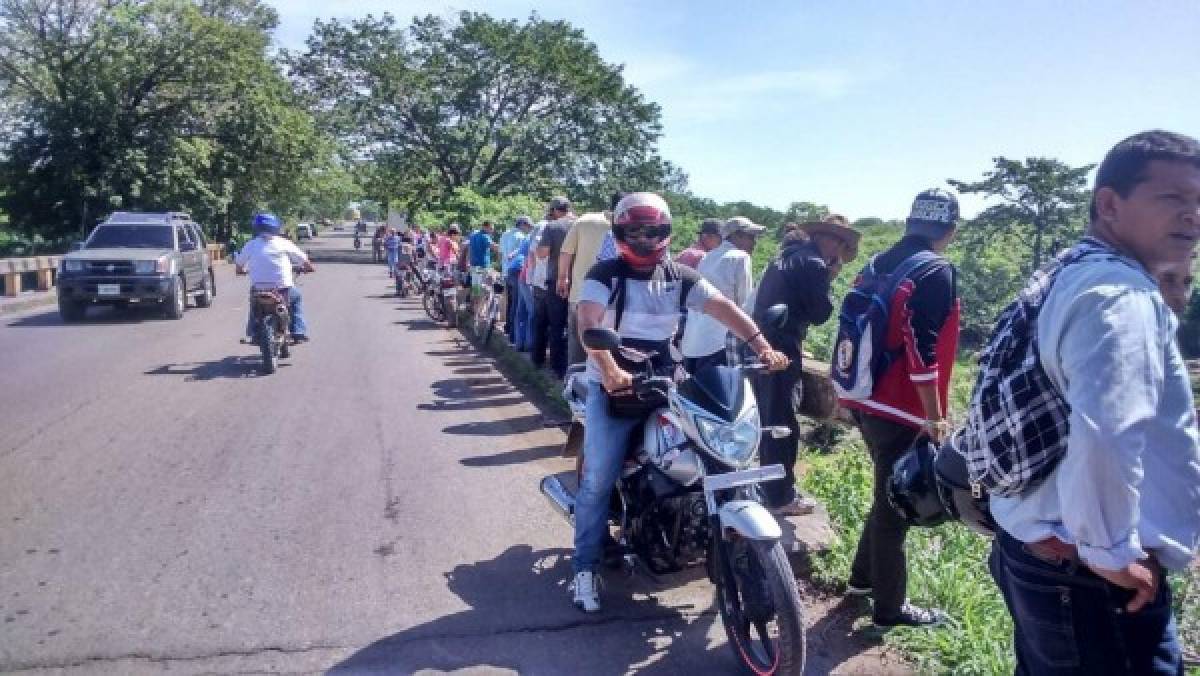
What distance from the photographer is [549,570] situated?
491 cm

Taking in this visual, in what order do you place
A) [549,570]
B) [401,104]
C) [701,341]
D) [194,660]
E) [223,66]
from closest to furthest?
[194,660] < [549,570] < [701,341] < [223,66] < [401,104]

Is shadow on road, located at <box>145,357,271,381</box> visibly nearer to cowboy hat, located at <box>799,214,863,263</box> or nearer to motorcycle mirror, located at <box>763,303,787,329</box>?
cowboy hat, located at <box>799,214,863,263</box>

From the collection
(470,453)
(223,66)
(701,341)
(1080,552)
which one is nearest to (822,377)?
(701,341)

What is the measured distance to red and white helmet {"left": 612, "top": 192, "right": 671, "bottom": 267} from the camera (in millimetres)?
4316

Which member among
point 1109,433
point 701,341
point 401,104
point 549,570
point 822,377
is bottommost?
point 549,570

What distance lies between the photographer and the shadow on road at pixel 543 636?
3848 millimetres

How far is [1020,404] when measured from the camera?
7.11 feet

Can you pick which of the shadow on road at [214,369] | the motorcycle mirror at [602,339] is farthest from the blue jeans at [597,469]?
the shadow on road at [214,369]

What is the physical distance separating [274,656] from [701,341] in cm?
345

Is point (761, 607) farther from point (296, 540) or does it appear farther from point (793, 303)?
point (296, 540)

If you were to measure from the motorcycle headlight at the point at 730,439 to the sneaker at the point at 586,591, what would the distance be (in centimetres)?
111

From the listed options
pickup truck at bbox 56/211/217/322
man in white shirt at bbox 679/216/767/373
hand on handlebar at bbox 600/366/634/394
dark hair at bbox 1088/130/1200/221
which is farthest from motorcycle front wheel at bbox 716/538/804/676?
pickup truck at bbox 56/211/217/322

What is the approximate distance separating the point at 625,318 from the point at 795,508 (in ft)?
5.76

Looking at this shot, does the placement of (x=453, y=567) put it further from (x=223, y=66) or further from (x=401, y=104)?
(x=401, y=104)
